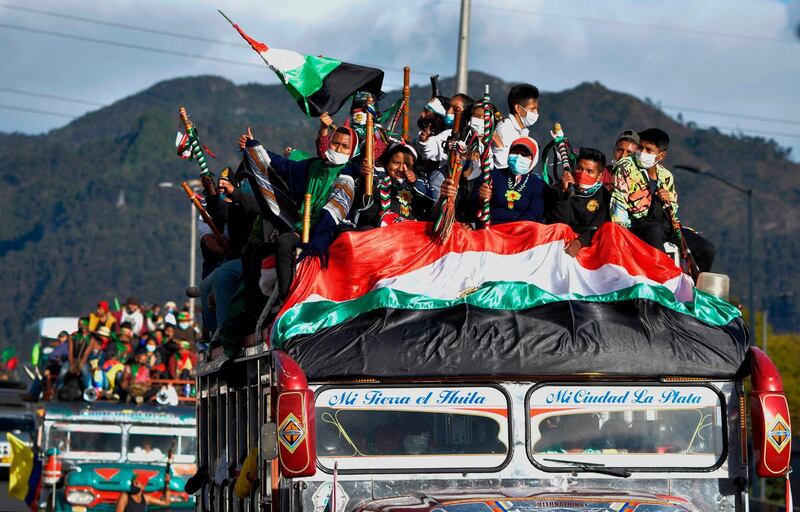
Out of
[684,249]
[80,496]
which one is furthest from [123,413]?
[684,249]

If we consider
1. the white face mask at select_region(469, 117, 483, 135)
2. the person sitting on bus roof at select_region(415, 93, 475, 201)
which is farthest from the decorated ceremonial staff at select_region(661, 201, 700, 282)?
the white face mask at select_region(469, 117, 483, 135)

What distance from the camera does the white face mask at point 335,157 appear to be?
10656mm

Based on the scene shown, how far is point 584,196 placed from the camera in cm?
1045

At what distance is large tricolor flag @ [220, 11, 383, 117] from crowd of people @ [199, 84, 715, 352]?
0.77m

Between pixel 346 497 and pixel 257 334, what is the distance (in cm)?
163

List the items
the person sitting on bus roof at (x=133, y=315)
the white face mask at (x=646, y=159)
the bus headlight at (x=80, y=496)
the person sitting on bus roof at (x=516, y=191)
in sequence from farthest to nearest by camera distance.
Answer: the person sitting on bus roof at (x=133, y=315)
the bus headlight at (x=80, y=496)
the white face mask at (x=646, y=159)
the person sitting on bus roof at (x=516, y=191)

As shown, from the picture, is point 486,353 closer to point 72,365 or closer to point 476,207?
point 476,207

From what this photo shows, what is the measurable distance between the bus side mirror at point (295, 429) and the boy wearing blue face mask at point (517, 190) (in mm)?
2456

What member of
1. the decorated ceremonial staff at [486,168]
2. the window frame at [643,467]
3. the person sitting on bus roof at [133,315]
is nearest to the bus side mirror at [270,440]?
the window frame at [643,467]

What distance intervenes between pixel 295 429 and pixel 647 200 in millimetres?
3634

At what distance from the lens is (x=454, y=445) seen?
8.66m

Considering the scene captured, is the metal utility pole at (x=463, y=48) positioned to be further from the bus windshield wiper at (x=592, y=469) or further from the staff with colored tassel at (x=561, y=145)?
the bus windshield wiper at (x=592, y=469)

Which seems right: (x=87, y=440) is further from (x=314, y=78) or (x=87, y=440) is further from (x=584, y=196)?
(x=584, y=196)

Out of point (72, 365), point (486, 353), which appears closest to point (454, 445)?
point (486, 353)
